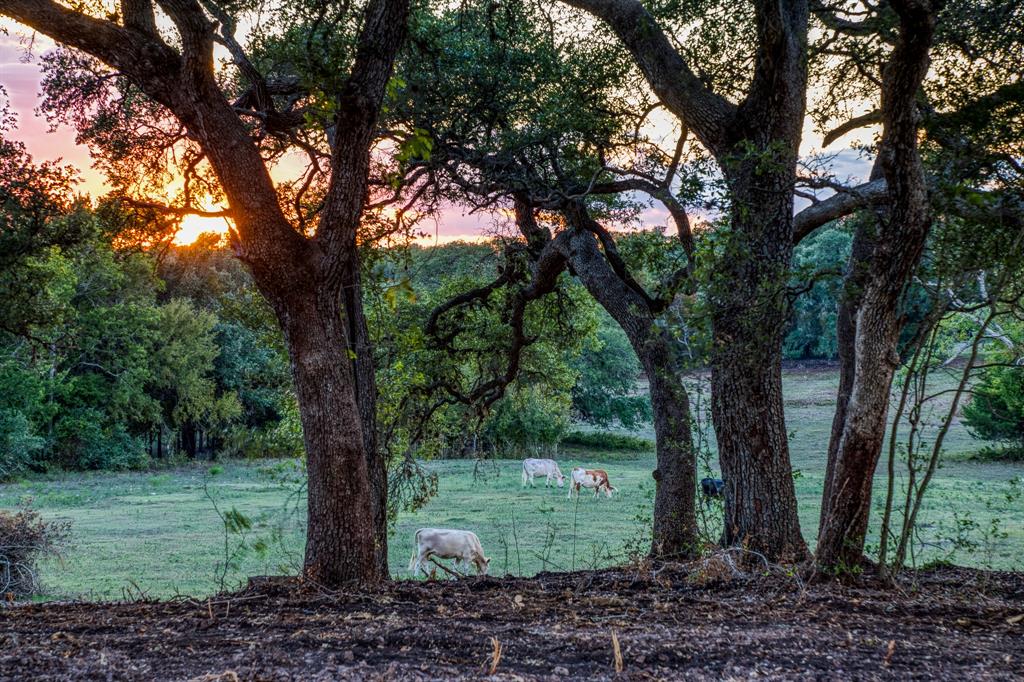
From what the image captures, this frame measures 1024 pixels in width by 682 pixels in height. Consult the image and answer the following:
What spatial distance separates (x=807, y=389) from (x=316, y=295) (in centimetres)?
5187

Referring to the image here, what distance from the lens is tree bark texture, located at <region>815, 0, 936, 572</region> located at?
19.1 ft

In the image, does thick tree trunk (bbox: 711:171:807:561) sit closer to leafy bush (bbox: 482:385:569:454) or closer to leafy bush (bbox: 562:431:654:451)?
leafy bush (bbox: 482:385:569:454)

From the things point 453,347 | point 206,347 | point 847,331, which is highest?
point 206,347

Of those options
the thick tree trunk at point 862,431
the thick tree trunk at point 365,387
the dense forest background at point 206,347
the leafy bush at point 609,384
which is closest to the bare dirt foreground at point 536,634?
the thick tree trunk at point 862,431

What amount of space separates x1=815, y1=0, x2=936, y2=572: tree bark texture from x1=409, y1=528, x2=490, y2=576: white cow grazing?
11.2 metres

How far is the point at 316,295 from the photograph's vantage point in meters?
6.28

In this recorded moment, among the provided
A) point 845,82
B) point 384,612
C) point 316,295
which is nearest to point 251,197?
point 316,295

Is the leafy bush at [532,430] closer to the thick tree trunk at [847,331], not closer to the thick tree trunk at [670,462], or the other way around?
the thick tree trunk at [670,462]

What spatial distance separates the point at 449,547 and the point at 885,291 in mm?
12385

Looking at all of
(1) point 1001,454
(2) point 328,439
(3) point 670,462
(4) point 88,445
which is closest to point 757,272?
(3) point 670,462

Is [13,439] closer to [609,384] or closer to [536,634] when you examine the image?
[609,384]

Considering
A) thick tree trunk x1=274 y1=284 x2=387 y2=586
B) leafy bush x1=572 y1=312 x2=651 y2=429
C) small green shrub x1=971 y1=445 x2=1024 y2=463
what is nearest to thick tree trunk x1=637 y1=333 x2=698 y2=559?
thick tree trunk x1=274 y1=284 x2=387 y2=586

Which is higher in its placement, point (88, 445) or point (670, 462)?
point (670, 462)

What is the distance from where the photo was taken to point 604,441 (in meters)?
52.2
